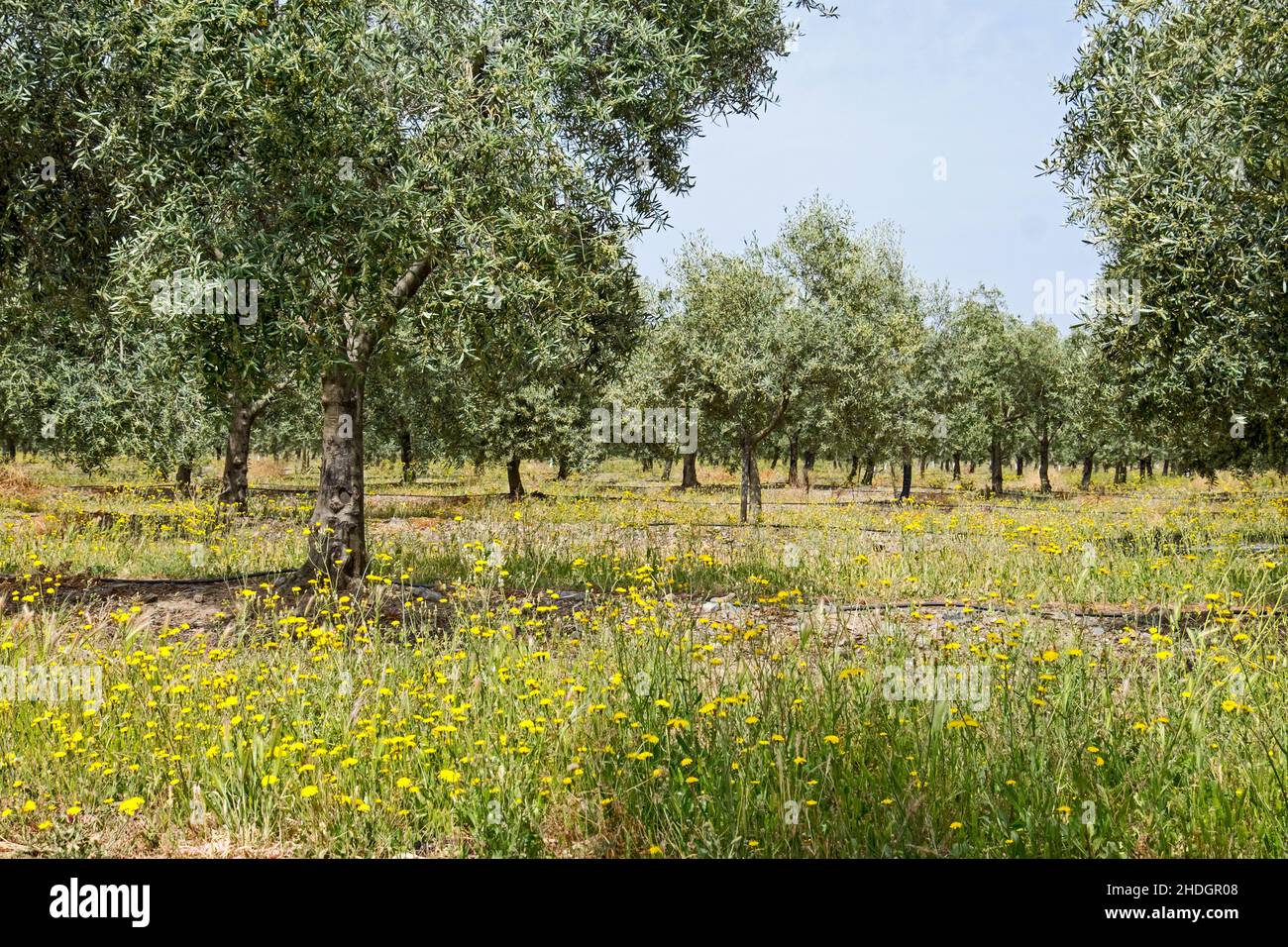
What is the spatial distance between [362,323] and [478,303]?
4.66 ft

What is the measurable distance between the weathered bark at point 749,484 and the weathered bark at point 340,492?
19184mm

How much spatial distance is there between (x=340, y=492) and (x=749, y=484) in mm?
21979

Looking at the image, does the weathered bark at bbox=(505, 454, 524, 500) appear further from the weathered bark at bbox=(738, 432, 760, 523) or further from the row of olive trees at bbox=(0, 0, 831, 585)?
the row of olive trees at bbox=(0, 0, 831, 585)

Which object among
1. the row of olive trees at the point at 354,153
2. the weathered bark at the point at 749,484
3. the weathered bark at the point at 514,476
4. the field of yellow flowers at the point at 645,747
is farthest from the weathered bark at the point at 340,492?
the weathered bark at the point at 514,476

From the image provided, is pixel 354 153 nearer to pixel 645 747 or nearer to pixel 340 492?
pixel 340 492

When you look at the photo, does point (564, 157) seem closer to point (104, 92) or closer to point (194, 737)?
point (104, 92)

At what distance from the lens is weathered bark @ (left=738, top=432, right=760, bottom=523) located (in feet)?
103

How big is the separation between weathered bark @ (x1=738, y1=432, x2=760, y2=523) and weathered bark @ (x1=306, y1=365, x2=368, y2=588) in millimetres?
19184

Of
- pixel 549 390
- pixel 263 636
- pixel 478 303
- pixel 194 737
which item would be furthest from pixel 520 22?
pixel 549 390

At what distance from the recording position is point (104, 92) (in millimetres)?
11195

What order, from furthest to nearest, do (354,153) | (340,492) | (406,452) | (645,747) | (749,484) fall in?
(406,452) < (749,484) < (340,492) < (354,153) < (645,747)

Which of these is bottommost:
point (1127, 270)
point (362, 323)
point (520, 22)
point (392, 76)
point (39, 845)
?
point (39, 845)

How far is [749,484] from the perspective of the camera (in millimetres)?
33219

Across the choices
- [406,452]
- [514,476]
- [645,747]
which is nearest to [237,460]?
[514,476]
